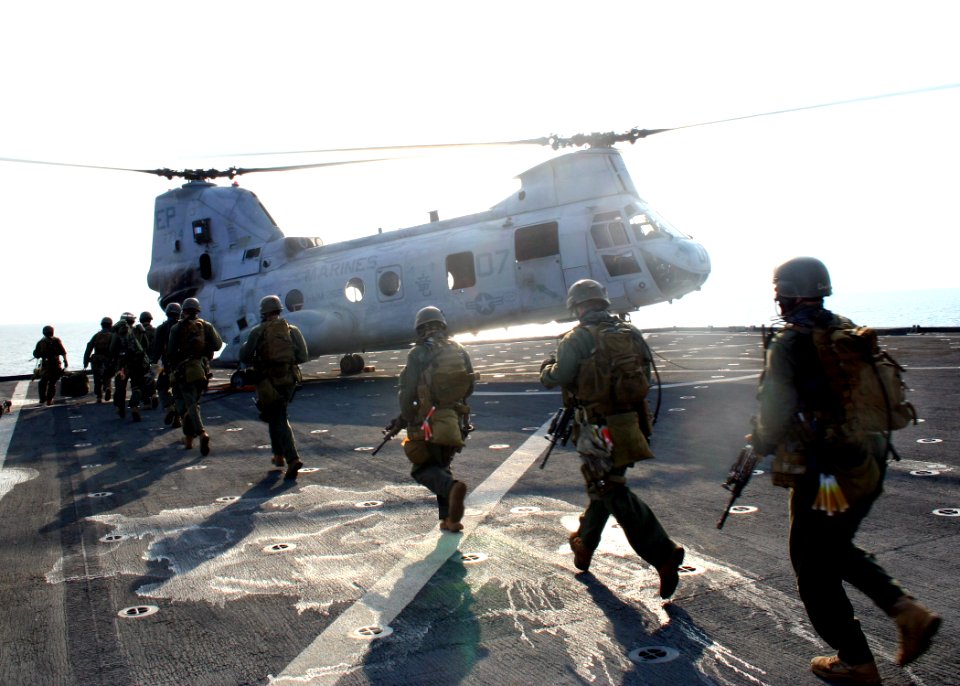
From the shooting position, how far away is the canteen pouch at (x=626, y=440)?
5.24 meters

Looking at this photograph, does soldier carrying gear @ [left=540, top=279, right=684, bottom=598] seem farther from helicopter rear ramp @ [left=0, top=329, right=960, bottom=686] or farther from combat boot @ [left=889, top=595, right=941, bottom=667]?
combat boot @ [left=889, top=595, right=941, bottom=667]

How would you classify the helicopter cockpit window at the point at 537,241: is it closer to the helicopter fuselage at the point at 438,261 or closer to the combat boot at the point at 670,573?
the helicopter fuselage at the point at 438,261

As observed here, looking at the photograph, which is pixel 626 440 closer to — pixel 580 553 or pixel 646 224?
pixel 580 553

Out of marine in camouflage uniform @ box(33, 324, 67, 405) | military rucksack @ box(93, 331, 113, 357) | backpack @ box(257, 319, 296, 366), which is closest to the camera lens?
backpack @ box(257, 319, 296, 366)

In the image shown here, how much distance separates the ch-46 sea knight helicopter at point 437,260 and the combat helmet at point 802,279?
12.3 m

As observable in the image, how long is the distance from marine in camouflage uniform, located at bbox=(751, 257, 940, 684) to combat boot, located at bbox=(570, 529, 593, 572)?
1.58m

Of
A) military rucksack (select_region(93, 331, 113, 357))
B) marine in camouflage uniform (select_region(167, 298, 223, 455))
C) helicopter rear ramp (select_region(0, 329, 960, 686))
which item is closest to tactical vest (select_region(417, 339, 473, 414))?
helicopter rear ramp (select_region(0, 329, 960, 686))

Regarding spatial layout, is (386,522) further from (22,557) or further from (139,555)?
(22,557)

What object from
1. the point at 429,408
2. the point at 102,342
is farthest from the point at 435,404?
the point at 102,342

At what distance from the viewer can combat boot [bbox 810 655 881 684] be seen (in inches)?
147

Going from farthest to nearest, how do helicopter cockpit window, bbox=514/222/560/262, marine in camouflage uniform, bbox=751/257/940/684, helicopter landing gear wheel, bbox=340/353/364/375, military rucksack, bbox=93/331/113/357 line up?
helicopter landing gear wheel, bbox=340/353/364/375 < military rucksack, bbox=93/331/113/357 < helicopter cockpit window, bbox=514/222/560/262 < marine in camouflage uniform, bbox=751/257/940/684

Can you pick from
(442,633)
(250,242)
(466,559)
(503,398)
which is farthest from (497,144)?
(442,633)

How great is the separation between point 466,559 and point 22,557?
11.5ft

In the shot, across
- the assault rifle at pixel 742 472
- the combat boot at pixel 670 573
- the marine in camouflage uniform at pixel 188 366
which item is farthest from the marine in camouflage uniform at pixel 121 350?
the assault rifle at pixel 742 472
